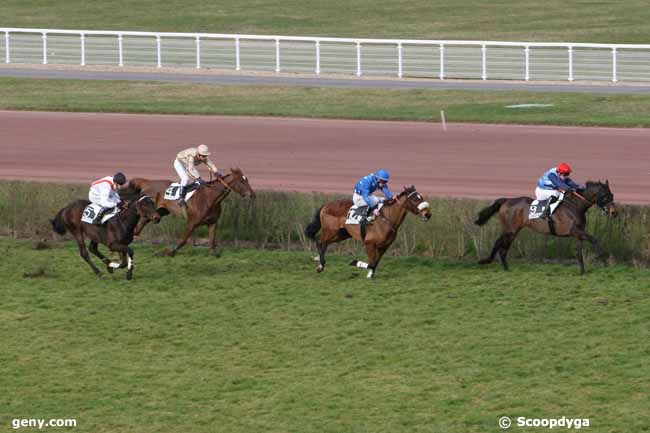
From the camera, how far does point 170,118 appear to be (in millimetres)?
34844

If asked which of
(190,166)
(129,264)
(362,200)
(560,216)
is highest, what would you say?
(190,166)

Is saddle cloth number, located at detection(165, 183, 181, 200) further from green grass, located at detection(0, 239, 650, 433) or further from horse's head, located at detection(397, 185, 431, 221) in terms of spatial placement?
horse's head, located at detection(397, 185, 431, 221)

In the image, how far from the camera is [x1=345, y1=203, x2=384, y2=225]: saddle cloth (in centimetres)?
1811

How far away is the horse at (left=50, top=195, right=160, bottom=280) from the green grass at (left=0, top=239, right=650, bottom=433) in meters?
0.32

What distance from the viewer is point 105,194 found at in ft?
60.1

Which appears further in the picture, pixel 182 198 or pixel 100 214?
pixel 182 198

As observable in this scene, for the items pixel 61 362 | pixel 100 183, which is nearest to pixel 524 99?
pixel 100 183

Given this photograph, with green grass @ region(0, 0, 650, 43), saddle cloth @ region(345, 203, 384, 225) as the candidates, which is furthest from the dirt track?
green grass @ region(0, 0, 650, 43)

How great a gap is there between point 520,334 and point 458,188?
10.0 m

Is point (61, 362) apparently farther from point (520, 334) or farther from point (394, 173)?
point (394, 173)

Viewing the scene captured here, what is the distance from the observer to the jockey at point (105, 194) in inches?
722

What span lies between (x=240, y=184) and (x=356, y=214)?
192 cm

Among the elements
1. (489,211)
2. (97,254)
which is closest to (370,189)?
(489,211)

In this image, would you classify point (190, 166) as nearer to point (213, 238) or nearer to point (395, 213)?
point (213, 238)
